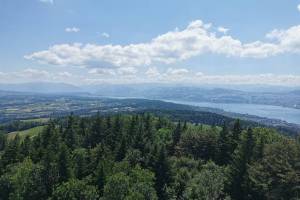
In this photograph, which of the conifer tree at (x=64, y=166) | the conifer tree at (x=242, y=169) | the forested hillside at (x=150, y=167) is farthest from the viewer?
the conifer tree at (x=64, y=166)

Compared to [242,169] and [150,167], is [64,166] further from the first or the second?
[242,169]

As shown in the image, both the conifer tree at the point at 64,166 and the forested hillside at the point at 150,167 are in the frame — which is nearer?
the forested hillside at the point at 150,167

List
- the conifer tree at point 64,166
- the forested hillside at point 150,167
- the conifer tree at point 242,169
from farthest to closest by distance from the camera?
the conifer tree at point 64,166
the conifer tree at point 242,169
the forested hillside at point 150,167

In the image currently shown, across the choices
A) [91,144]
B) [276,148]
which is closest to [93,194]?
[276,148]

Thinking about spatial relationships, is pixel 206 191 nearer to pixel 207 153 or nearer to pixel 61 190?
pixel 61 190

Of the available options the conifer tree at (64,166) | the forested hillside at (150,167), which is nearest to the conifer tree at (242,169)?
the forested hillside at (150,167)

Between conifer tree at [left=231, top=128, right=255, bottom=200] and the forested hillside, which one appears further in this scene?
conifer tree at [left=231, top=128, right=255, bottom=200]

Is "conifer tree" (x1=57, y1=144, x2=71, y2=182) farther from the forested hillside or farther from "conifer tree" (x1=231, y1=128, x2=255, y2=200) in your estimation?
"conifer tree" (x1=231, y1=128, x2=255, y2=200)

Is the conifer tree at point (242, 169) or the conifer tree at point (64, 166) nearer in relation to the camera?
the conifer tree at point (242, 169)

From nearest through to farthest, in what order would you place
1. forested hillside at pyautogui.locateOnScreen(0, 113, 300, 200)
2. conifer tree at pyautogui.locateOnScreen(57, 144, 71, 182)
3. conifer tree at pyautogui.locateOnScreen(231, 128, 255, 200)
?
forested hillside at pyautogui.locateOnScreen(0, 113, 300, 200) → conifer tree at pyautogui.locateOnScreen(231, 128, 255, 200) → conifer tree at pyautogui.locateOnScreen(57, 144, 71, 182)

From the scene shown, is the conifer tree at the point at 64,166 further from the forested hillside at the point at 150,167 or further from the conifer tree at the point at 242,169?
the conifer tree at the point at 242,169

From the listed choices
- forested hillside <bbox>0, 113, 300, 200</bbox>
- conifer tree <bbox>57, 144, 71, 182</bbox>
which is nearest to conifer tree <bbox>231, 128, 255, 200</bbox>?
forested hillside <bbox>0, 113, 300, 200</bbox>
